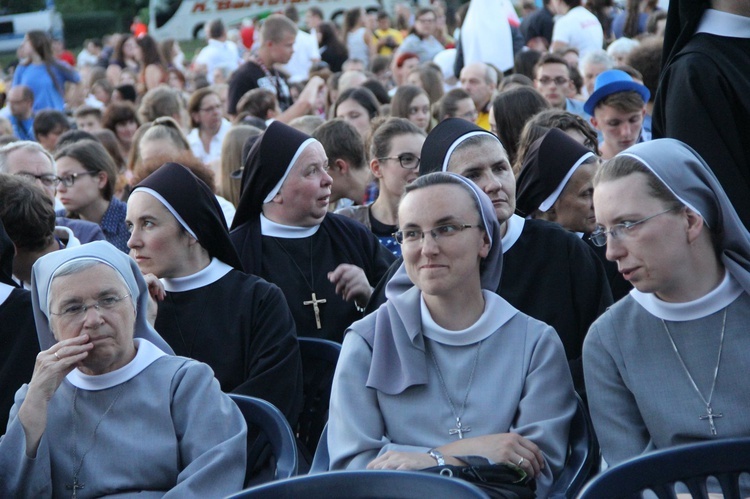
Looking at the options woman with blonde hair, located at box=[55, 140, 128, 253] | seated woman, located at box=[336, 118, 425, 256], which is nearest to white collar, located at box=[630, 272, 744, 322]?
seated woman, located at box=[336, 118, 425, 256]

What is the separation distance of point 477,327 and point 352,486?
104cm

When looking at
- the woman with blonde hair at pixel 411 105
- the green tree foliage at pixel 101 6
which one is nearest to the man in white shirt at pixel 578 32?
the woman with blonde hair at pixel 411 105

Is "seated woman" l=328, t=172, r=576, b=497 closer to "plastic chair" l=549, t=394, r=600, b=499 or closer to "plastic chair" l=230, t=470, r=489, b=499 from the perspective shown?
"plastic chair" l=549, t=394, r=600, b=499

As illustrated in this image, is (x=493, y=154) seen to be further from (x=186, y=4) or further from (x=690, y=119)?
(x=186, y=4)

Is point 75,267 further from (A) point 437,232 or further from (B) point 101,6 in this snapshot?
(B) point 101,6

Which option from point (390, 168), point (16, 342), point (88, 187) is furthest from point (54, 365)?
point (88, 187)

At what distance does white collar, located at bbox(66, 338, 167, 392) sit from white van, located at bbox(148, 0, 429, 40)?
2761 centimetres

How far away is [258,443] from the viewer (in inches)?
151

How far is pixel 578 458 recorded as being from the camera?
3.42 m

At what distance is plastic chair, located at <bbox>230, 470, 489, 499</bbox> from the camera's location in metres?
2.51

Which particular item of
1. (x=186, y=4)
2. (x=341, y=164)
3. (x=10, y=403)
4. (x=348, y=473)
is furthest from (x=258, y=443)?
(x=186, y=4)

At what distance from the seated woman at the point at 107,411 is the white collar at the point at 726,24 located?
2013 millimetres

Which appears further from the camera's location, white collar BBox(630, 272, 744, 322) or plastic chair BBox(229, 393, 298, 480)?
plastic chair BBox(229, 393, 298, 480)

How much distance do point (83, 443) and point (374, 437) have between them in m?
0.98
